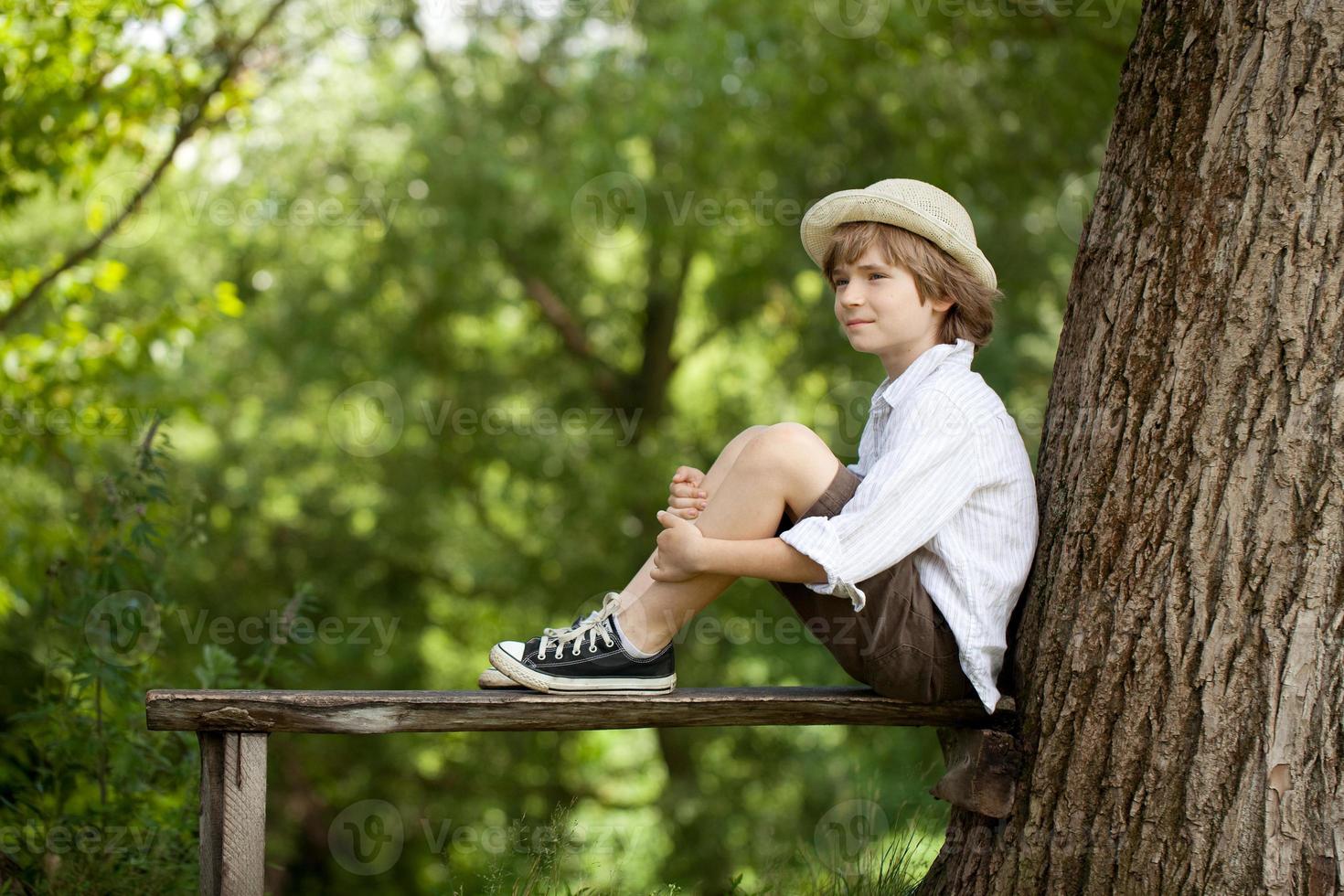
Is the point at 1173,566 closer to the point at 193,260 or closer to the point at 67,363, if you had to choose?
the point at 67,363

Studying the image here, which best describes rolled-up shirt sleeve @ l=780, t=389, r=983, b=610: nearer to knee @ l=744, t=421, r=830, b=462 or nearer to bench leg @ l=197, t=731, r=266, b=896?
knee @ l=744, t=421, r=830, b=462

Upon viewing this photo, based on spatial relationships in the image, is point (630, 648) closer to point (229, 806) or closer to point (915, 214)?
point (229, 806)

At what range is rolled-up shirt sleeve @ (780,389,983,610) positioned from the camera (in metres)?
2.39

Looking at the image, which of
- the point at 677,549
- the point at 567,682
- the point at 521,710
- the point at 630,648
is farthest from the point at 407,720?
the point at 677,549

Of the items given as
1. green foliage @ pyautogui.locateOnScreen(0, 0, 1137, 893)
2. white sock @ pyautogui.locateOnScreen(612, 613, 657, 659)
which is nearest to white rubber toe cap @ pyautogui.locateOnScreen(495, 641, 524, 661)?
white sock @ pyautogui.locateOnScreen(612, 613, 657, 659)

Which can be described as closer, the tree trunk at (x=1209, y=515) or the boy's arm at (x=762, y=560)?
the tree trunk at (x=1209, y=515)

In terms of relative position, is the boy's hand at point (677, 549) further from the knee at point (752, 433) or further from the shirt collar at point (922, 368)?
the shirt collar at point (922, 368)

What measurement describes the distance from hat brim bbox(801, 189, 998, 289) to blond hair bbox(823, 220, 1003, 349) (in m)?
0.01

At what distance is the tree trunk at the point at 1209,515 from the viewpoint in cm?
218

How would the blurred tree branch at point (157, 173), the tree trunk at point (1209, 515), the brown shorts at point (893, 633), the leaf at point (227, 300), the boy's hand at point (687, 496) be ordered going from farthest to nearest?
the blurred tree branch at point (157, 173) < the leaf at point (227, 300) < the boy's hand at point (687, 496) < the brown shorts at point (893, 633) < the tree trunk at point (1209, 515)

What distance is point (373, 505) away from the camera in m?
10.2

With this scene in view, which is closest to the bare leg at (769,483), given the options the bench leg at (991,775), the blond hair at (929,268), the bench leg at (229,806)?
the blond hair at (929,268)

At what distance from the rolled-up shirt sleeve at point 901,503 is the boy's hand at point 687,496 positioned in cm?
25

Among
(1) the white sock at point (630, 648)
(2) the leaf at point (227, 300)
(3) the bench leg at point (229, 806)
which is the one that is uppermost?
(2) the leaf at point (227, 300)
